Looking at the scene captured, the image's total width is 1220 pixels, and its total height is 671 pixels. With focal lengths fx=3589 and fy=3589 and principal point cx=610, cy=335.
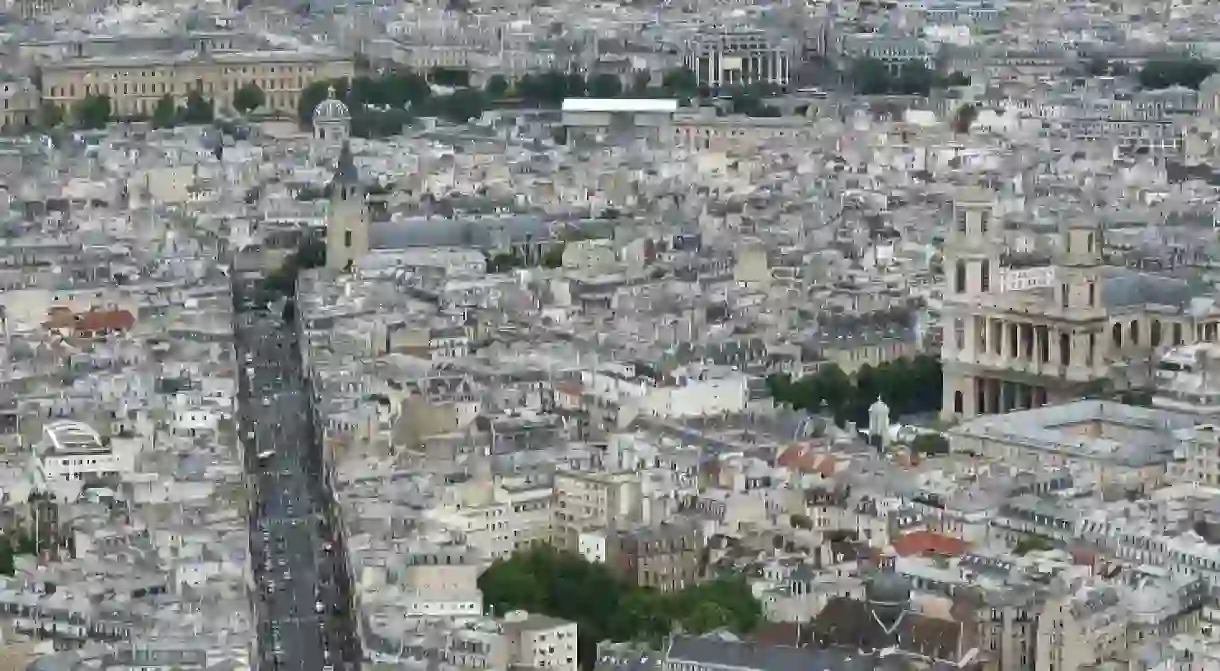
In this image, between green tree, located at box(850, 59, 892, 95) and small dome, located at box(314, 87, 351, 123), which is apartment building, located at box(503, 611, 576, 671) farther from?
green tree, located at box(850, 59, 892, 95)

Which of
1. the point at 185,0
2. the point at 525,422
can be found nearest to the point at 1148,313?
the point at 525,422

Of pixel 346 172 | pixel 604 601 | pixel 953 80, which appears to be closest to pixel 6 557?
pixel 604 601

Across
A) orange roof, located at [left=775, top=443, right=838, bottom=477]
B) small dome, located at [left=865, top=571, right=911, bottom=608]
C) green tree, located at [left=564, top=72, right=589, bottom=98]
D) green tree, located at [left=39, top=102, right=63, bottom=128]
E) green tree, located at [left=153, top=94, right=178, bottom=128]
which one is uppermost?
small dome, located at [left=865, top=571, right=911, bottom=608]

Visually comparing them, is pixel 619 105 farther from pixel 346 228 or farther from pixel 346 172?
pixel 346 228

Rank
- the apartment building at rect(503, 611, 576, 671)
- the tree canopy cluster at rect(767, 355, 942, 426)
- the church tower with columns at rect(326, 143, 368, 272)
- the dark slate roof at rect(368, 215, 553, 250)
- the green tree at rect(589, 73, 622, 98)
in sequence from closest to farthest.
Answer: the apartment building at rect(503, 611, 576, 671) → the tree canopy cluster at rect(767, 355, 942, 426) → the church tower with columns at rect(326, 143, 368, 272) → the dark slate roof at rect(368, 215, 553, 250) → the green tree at rect(589, 73, 622, 98)

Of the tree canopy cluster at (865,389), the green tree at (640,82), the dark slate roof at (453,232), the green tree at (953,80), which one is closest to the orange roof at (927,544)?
the tree canopy cluster at (865,389)

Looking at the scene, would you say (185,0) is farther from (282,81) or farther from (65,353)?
(65,353)

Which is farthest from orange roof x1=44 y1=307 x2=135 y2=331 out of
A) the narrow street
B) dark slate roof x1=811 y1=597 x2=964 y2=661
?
dark slate roof x1=811 y1=597 x2=964 y2=661

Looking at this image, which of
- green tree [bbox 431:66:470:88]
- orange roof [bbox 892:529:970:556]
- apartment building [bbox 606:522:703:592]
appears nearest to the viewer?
orange roof [bbox 892:529:970:556]
